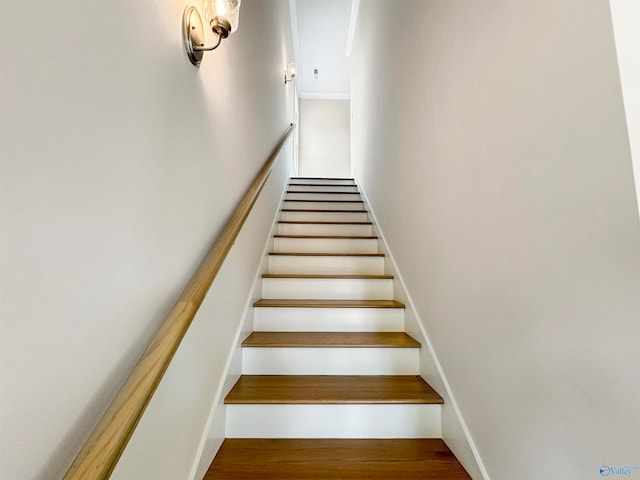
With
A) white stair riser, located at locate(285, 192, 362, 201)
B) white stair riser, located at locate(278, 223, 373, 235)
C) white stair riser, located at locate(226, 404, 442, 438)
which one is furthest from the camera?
white stair riser, located at locate(285, 192, 362, 201)

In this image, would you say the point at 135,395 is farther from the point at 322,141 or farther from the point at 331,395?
the point at 322,141

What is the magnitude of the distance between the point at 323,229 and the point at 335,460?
206cm

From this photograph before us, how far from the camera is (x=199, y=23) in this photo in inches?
40.7

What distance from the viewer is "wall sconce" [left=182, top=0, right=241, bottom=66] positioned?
0.97 metres

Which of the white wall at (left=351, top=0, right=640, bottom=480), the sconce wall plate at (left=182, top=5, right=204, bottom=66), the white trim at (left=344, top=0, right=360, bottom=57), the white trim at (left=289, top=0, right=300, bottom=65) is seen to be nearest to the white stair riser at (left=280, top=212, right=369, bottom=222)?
the white wall at (left=351, top=0, right=640, bottom=480)

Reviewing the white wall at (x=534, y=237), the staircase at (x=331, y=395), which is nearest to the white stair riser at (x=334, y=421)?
the staircase at (x=331, y=395)

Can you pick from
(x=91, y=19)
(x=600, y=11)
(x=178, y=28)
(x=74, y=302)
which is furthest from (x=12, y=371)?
(x=600, y=11)

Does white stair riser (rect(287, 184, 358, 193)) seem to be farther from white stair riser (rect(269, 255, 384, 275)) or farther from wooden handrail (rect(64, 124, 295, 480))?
wooden handrail (rect(64, 124, 295, 480))

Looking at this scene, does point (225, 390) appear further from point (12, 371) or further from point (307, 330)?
point (12, 371)

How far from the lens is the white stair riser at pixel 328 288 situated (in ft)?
7.06

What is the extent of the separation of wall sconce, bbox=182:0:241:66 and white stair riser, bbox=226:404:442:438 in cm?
128

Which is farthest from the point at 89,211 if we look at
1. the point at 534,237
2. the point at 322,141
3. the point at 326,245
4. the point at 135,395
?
the point at 322,141

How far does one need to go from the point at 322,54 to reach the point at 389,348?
5233 millimetres

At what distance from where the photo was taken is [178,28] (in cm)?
92
